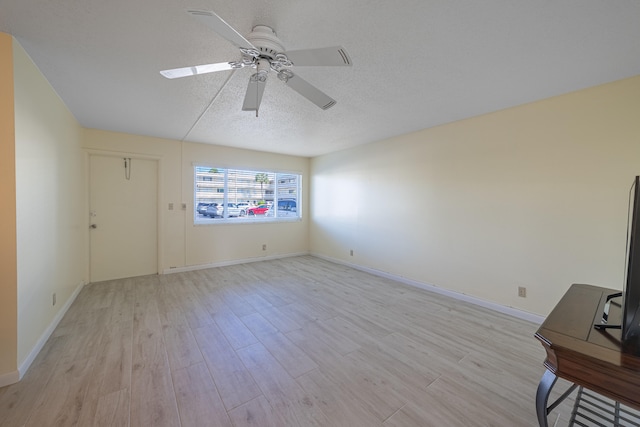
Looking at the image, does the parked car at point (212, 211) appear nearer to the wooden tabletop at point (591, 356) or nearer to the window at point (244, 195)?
the window at point (244, 195)

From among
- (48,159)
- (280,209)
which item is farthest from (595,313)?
(280,209)

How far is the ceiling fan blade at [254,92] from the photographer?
1762 mm

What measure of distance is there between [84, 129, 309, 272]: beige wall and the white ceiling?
1040 mm

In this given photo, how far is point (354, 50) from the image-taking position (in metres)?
1.81

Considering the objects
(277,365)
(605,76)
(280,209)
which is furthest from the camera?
(280,209)

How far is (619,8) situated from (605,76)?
109 centimetres

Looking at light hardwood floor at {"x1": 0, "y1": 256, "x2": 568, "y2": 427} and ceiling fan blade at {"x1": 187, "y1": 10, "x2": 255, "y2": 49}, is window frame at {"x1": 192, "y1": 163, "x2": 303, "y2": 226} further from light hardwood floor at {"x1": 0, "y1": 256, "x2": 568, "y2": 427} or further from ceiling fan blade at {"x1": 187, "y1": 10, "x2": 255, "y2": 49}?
ceiling fan blade at {"x1": 187, "y1": 10, "x2": 255, "y2": 49}

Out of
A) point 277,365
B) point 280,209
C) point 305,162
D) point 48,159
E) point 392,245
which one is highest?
point 305,162

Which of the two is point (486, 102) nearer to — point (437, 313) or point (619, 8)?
point (619, 8)

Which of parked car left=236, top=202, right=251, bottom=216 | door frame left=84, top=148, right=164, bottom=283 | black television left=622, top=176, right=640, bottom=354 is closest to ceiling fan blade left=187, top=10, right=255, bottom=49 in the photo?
black television left=622, top=176, right=640, bottom=354

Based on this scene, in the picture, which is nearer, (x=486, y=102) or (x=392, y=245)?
(x=486, y=102)

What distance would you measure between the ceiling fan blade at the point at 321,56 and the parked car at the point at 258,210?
4.22 metres

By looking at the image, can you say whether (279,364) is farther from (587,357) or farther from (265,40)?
(265,40)

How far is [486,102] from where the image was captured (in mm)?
2709
